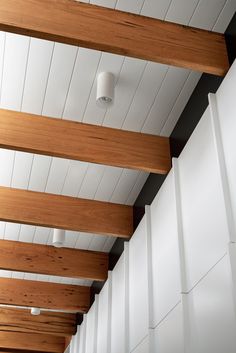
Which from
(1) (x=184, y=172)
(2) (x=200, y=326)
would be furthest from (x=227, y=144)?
(2) (x=200, y=326)

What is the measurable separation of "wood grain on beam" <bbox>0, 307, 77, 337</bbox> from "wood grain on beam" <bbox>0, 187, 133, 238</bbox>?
8.87 feet

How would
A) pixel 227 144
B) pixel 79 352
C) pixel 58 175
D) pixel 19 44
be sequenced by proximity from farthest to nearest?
pixel 79 352
pixel 58 175
pixel 19 44
pixel 227 144

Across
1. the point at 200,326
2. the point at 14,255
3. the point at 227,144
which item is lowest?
the point at 200,326

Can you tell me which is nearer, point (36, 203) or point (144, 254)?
point (144, 254)

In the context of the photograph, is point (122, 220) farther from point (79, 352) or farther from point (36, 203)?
point (79, 352)

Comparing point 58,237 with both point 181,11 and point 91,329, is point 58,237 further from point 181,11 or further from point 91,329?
point 181,11

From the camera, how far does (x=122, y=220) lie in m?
4.51

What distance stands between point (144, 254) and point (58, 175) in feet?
3.05

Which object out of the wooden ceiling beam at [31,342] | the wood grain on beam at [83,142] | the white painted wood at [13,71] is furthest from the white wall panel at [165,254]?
the wooden ceiling beam at [31,342]

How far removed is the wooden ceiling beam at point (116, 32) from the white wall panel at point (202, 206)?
324 mm

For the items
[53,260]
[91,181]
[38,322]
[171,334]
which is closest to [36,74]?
[91,181]

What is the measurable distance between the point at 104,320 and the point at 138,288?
1130 mm

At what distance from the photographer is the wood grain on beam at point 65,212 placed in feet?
13.9

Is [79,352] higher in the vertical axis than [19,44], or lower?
lower
